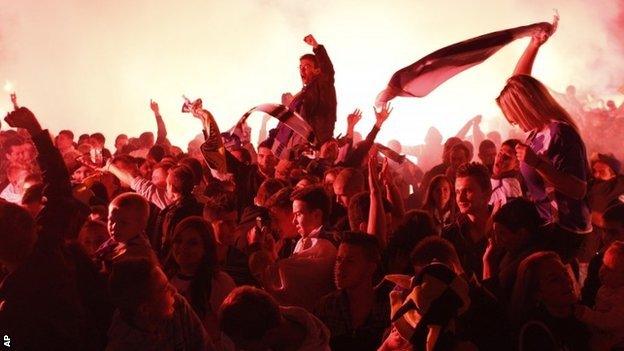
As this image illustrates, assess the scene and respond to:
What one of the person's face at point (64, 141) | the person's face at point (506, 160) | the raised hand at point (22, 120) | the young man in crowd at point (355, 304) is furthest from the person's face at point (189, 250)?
the person's face at point (64, 141)

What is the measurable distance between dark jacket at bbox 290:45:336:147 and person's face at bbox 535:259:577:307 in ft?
17.9

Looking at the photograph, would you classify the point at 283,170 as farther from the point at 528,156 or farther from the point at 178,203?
the point at 528,156

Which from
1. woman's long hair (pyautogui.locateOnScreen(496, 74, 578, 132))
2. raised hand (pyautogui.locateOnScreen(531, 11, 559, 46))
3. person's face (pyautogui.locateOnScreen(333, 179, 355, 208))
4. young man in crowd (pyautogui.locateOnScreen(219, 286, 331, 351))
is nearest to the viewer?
young man in crowd (pyautogui.locateOnScreen(219, 286, 331, 351))

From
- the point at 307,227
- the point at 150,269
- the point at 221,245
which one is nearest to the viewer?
the point at 150,269

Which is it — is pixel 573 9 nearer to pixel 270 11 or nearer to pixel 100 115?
pixel 270 11

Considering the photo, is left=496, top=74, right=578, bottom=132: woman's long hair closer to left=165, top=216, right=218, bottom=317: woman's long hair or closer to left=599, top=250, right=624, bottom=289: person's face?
left=599, top=250, right=624, bottom=289: person's face

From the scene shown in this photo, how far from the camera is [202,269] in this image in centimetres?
469

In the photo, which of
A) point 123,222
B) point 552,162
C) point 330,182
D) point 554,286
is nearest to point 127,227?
point 123,222

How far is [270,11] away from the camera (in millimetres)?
17172

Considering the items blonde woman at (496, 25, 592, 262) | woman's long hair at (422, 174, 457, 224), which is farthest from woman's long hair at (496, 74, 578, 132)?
woman's long hair at (422, 174, 457, 224)

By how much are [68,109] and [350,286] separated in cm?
1442

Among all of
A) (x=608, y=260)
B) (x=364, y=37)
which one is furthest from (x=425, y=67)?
(x=364, y=37)

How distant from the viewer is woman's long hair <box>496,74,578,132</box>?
5.03 m

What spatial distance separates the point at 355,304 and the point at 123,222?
143 centimetres
